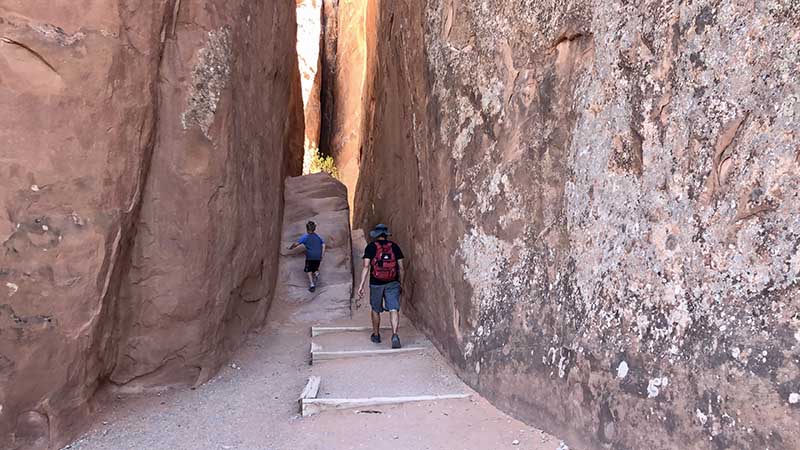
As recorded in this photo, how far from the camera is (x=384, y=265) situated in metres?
8.10

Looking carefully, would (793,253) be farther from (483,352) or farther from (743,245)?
(483,352)

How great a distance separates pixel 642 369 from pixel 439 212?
366 cm

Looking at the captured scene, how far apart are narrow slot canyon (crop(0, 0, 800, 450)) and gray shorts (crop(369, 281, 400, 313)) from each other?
1.46 feet

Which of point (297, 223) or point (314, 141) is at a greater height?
point (314, 141)

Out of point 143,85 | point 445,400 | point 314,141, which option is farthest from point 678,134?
point 314,141

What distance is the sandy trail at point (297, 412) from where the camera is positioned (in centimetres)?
551

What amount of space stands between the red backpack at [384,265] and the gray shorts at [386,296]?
9 cm

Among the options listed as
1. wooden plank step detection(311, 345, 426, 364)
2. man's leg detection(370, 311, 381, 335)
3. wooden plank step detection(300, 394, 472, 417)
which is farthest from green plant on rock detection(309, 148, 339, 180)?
wooden plank step detection(300, 394, 472, 417)

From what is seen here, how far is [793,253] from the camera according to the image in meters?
3.40

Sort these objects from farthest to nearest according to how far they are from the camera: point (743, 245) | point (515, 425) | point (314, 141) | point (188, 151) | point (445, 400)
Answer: point (314, 141)
point (188, 151)
point (445, 400)
point (515, 425)
point (743, 245)

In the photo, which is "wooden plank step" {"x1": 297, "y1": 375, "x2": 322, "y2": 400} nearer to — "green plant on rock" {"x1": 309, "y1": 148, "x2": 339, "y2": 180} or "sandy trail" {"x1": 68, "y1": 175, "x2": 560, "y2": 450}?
"sandy trail" {"x1": 68, "y1": 175, "x2": 560, "y2": 450}

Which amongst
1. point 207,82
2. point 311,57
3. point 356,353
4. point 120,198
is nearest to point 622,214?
point 356,353

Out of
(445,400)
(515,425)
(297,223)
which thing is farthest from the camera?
(297,223)

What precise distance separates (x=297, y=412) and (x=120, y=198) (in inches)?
106
